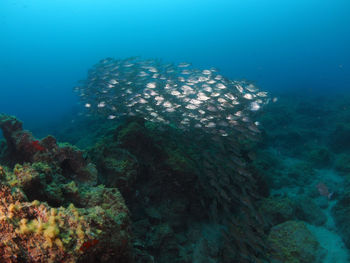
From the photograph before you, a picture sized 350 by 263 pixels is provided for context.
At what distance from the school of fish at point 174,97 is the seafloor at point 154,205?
0.78 metres

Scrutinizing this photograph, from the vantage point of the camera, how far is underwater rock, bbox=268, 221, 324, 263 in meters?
5.74

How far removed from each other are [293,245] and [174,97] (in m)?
7.62

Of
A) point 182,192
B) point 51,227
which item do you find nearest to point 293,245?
point 182,192

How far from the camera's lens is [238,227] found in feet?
17.3

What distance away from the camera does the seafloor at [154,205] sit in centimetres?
204

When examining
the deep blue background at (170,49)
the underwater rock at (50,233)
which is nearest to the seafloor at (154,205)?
the underwater rock at (50,233)

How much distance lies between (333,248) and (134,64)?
43.2 ft

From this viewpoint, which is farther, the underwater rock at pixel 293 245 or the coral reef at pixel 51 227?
the underwater rock at pixel 293 245

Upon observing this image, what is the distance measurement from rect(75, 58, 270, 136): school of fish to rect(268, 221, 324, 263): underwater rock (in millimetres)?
3219

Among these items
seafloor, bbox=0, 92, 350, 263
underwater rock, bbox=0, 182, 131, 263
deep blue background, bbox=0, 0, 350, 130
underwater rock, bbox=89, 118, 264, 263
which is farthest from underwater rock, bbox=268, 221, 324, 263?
deep blue background, bbox=0, 0, 350, 130

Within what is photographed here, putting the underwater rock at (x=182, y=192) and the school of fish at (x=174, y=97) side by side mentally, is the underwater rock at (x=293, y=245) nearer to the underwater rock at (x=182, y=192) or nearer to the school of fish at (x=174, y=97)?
the underwater rock at (x=182, y=192)

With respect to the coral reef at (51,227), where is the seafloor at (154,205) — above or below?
below

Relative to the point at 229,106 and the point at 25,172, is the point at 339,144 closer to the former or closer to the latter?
the point at 229,106

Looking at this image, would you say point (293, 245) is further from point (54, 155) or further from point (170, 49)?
point (170, 49)
